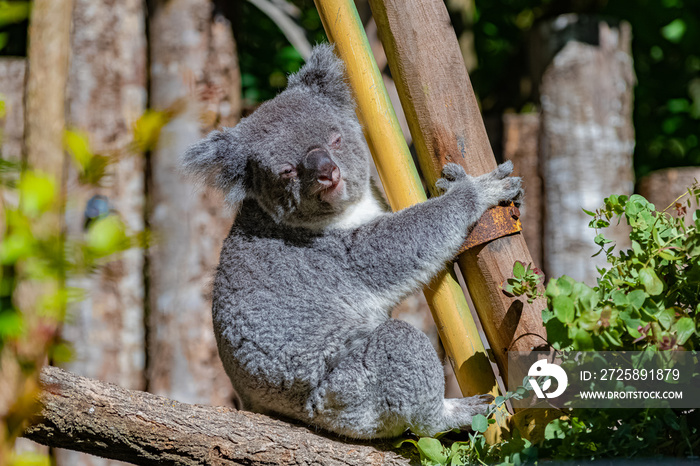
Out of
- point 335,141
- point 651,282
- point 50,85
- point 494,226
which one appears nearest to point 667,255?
point 651,282

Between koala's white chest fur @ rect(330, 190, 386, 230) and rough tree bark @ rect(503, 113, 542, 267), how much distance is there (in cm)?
176

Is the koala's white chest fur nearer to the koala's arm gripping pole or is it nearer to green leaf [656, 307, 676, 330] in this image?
the koala's arm gripping pole

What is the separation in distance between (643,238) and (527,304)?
17.8 inches

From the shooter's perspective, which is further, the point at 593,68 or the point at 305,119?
the point at 593,68

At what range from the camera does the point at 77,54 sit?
12.5ft

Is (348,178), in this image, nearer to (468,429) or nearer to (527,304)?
(527,304)

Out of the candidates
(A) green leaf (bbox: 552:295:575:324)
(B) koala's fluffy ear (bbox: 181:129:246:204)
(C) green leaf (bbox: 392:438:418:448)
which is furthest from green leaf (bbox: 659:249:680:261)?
(B) koala's fluffy ear (bbox: 181:129:246:204)

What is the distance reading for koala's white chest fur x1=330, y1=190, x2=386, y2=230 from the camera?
96.6 inches

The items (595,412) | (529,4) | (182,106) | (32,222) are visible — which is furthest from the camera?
(529,4)

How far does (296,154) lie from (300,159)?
26 mm

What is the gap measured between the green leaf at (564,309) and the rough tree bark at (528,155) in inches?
103

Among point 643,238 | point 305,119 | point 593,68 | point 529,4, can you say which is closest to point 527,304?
point 643,238

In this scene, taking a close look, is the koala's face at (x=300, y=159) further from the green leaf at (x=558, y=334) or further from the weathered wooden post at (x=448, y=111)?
the green leaf at (x=558, y=334)

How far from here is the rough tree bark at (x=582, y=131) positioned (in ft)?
12.4
